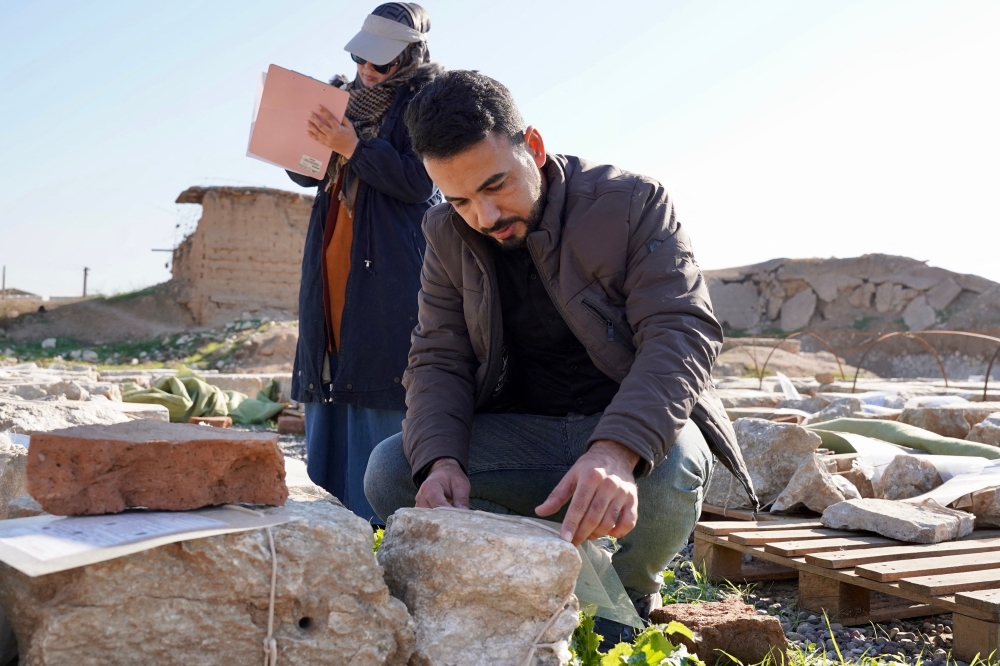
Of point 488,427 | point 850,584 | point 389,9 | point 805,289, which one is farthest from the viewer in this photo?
point 805,289

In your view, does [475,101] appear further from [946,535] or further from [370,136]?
[946,535]

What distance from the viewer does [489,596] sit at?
1.71 metres

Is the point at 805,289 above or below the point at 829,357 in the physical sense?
above

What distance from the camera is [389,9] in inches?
137

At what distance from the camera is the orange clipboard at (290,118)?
3334 mm

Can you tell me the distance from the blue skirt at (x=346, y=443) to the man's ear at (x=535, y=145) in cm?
135

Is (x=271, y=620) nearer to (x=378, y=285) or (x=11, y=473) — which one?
(x=11, y=473)

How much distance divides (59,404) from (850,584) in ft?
9.47

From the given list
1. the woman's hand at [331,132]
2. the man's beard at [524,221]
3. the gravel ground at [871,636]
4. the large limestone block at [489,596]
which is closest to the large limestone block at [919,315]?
the gravel ground at [871,636]

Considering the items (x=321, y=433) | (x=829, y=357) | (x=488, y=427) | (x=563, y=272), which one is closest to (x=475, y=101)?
(x=563, y=272)

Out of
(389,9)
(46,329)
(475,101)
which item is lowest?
(46,329)

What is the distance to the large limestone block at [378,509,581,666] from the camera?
5.57 feet

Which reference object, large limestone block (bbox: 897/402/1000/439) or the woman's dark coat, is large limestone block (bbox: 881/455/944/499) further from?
the woman's dark coat

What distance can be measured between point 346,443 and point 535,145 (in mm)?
1721
